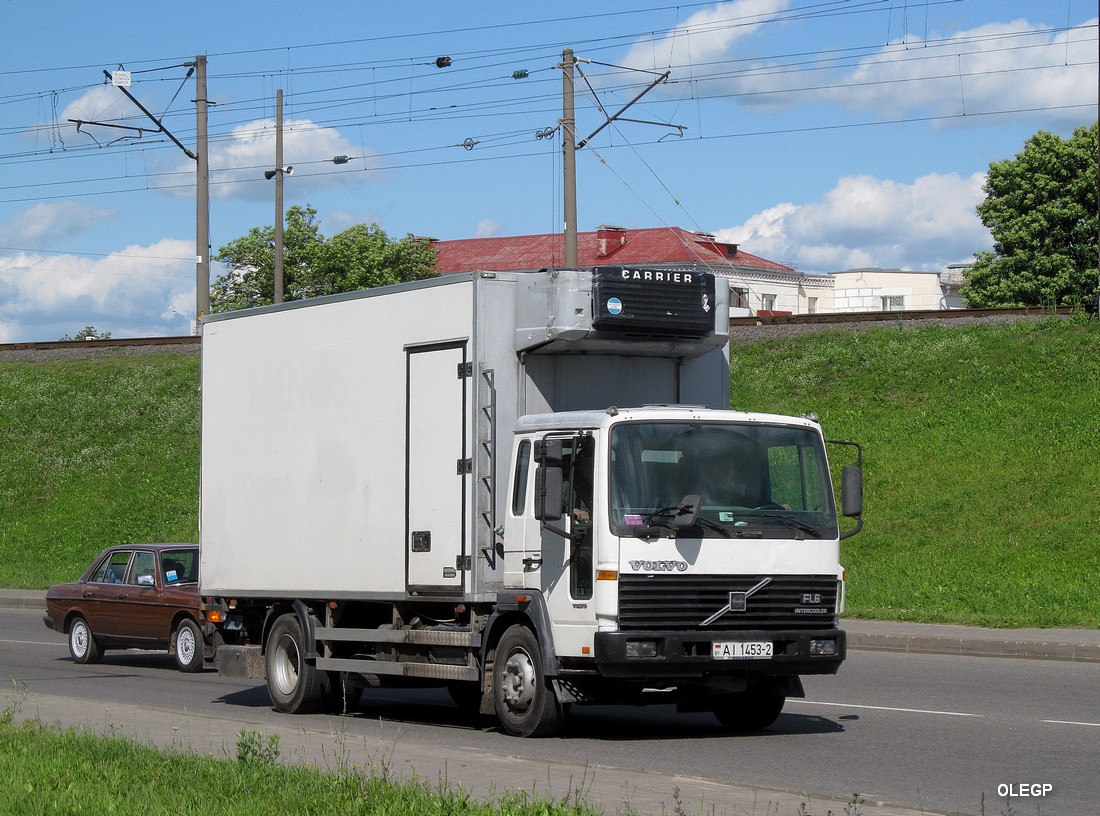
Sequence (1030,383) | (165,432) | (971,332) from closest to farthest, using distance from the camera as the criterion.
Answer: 1. (1030,383)
2. (971,332)
3. (165,432)

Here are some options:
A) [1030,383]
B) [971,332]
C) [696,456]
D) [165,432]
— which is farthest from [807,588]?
[165,432]

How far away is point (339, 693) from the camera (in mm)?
13727

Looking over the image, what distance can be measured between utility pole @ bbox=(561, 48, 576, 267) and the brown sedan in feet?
33.9

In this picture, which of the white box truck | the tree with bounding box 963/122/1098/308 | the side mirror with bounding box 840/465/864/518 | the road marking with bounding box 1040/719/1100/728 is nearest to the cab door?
the white box truck

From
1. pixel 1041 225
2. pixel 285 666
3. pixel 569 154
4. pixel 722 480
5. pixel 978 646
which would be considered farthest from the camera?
pixel 1041 225

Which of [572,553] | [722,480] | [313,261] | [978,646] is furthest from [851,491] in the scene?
[313,261]

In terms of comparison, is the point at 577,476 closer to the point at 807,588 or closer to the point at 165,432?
the point at 807,588

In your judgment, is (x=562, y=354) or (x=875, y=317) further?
(x=875, y=317)

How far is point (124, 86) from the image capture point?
122 feet

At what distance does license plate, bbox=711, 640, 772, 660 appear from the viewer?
10672mm

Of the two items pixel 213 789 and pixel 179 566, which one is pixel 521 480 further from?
pixel 179 566

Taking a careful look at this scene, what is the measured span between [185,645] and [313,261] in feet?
223

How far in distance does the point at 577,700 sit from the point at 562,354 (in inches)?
107

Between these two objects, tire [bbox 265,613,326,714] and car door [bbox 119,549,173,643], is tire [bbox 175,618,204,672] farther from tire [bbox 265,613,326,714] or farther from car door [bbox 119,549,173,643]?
tire [bbox 265,613,326,714]
